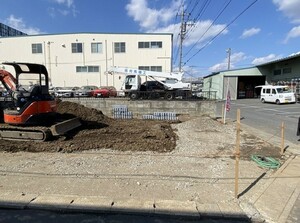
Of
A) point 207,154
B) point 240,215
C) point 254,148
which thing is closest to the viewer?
point 240,215

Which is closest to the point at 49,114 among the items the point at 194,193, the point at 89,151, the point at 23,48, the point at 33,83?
the point at 33,83

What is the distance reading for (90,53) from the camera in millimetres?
37062

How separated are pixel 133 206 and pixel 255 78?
139 feet

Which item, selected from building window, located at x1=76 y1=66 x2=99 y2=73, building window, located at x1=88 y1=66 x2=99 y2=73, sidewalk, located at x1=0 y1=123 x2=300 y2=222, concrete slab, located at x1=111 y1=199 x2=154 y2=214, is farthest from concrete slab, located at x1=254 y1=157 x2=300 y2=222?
building window, located at x1=76 y1=66 x2=99 y2=73

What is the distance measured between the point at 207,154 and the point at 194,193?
304cm

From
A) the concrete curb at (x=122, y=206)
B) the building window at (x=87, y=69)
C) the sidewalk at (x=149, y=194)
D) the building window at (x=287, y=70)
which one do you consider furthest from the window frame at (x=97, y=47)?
the concrete curb at (x=122, y=206)

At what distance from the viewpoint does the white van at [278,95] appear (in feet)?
87.2

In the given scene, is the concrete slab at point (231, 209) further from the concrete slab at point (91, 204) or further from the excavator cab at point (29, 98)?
the excavator cab at point (29, 98)

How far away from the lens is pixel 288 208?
160 inches

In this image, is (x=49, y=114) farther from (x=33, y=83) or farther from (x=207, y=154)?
(x=207, y=154)

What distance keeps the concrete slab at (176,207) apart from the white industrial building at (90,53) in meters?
33.0

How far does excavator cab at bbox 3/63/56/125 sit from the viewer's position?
8.29 meters

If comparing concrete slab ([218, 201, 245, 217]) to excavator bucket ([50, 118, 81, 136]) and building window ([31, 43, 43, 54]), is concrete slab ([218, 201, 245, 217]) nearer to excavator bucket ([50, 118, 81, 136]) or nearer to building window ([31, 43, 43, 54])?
excavator bucket ([50, 118, 81, 136])

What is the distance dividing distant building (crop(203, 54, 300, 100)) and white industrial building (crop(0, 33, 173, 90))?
28.5ft
